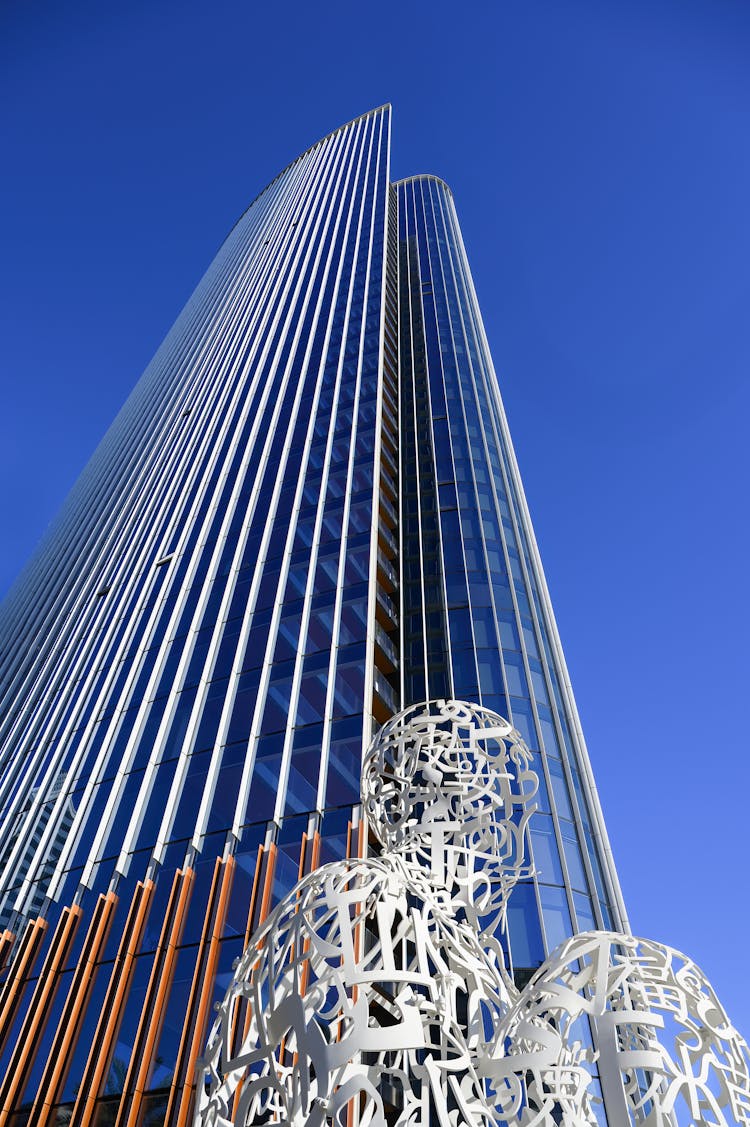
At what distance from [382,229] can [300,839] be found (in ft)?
124

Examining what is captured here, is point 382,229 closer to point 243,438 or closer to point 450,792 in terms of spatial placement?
point 243,438

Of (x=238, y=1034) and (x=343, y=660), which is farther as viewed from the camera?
(x=343, y=660)

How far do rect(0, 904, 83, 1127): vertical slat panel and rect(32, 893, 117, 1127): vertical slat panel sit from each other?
0.57 meters

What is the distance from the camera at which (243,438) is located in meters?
32.8

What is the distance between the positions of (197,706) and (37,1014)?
772cm

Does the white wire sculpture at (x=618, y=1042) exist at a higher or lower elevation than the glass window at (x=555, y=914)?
lower

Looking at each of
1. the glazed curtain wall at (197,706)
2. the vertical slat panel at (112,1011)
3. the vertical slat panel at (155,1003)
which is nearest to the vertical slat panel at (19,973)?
the glazed curtain wall at (197,706)

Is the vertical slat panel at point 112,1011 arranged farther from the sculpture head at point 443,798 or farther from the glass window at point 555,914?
the sculpture head at point 443,798

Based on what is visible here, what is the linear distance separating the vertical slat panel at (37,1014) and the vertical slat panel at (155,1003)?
2629 millimetres

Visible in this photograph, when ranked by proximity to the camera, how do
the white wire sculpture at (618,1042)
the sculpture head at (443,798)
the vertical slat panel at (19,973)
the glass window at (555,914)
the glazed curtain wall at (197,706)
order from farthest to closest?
the glass window at (555,914)
the vertical slat panel at (19,973)
the glazed curtain wall at (197,706)
the sculpture head at (443,798)
the white wire sculpture at (618,1042)

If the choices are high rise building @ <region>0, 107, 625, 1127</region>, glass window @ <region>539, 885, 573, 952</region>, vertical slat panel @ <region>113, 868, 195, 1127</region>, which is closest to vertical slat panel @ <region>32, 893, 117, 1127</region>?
high rise building @ <region>0, 107, 625, 1127</region>

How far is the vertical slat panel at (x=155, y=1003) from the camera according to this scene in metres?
13.8

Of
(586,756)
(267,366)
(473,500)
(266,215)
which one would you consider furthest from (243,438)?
(266,215)

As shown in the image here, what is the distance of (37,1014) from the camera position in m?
16.2
